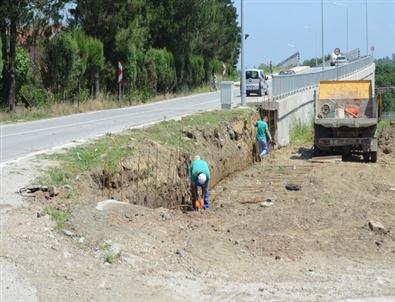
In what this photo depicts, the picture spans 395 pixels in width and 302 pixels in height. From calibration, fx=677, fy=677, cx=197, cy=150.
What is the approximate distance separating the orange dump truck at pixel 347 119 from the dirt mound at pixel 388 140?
4215 millimetres

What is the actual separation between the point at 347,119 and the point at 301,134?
34.6ft

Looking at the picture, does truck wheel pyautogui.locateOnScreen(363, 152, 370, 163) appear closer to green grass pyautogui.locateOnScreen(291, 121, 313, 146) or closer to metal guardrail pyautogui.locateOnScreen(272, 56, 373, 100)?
green grass pyautogui.locateOnScreen(291, 121, 313, 146)

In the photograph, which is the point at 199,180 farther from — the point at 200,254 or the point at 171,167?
the point at 200,254

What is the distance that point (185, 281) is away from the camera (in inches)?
307

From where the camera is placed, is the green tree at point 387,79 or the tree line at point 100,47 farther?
the green tree at point 387,79

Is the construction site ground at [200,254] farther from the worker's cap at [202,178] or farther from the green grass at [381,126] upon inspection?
the green grass at [381,126]

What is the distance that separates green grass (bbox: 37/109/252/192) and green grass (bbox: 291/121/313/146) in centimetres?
973

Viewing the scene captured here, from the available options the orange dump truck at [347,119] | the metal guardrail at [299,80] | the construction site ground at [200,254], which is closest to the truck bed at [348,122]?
the orange dump truck at [347,119]

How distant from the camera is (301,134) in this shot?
1324 inches

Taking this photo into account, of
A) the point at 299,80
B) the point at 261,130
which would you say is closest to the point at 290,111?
the point at 299,80

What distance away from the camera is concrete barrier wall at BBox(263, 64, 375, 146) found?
30.0 m

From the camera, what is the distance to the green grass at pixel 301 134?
105 ft

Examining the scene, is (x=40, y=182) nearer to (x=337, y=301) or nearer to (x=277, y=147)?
(x=337, y=301)

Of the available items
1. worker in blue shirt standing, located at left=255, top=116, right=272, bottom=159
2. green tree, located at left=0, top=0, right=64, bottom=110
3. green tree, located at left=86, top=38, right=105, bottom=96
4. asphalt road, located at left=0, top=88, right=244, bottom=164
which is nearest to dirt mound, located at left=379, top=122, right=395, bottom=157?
worker in blue shirt standing, located at left=255, top=116, right=272, bottom=159
